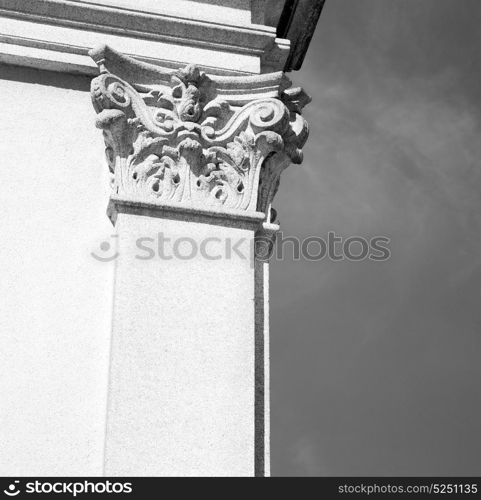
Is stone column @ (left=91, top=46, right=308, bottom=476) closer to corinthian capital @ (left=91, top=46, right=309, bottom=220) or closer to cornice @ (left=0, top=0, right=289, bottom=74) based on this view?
corinthian capital @ (left=91, top=46, right=309, bottom=220)

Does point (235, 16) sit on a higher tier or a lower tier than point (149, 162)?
higher

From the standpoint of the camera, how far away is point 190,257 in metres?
13.8

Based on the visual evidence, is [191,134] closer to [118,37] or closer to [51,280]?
[118,37]

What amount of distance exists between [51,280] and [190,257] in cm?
164

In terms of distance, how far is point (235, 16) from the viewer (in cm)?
1555

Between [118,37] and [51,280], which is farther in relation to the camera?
[118,37]

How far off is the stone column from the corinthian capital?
15 mm

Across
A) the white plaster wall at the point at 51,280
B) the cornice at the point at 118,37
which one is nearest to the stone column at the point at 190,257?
the white plaster wall at the point at 51,280

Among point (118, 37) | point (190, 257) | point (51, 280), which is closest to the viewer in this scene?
point (51, 280)

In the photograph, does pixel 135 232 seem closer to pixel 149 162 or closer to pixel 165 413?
pixel 149 162

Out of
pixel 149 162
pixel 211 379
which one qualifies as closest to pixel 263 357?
pixel 211 379

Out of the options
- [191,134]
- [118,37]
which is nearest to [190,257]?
[191,134]
